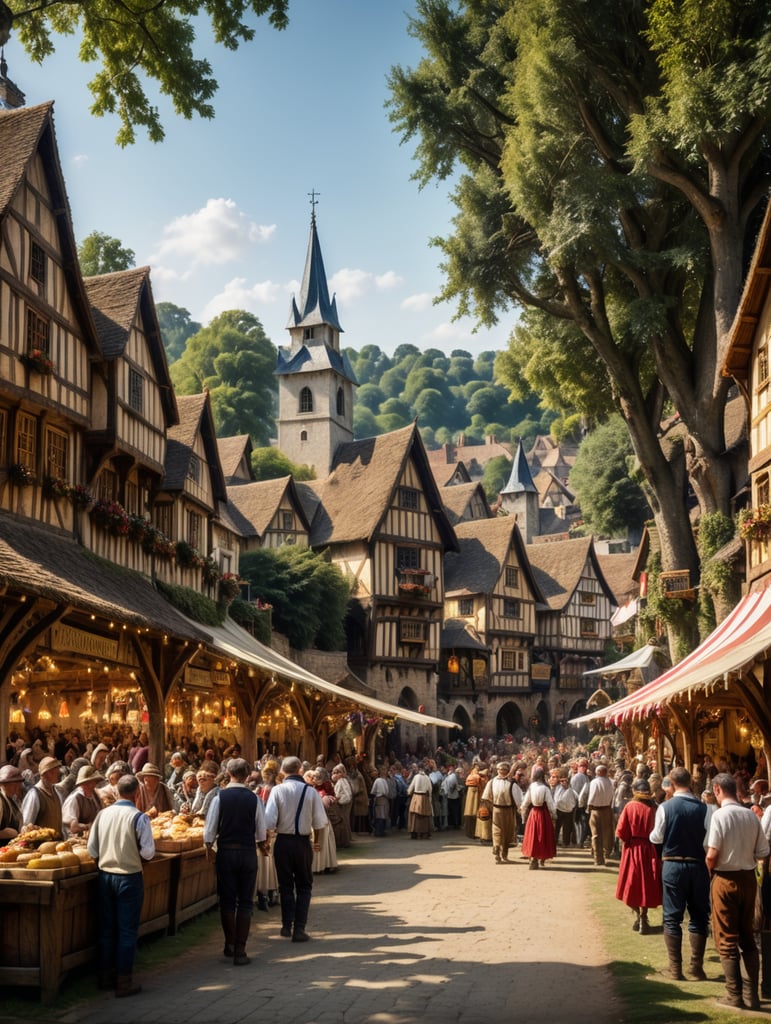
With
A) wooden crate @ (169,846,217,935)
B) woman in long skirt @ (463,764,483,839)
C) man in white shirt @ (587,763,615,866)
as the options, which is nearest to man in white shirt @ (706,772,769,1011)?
wooden crate @ (169,846,217,935)

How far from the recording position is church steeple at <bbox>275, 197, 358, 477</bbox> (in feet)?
181

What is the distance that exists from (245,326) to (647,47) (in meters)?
53.2

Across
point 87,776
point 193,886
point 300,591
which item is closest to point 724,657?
point 193,886

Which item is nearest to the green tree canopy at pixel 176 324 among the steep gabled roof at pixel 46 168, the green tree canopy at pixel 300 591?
the green tree canopy at pixel 300 591

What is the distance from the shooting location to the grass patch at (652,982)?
7.54 meters

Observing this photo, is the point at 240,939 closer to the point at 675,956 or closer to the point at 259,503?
the point at 675,956

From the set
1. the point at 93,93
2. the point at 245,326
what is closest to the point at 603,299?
the point at 93,93

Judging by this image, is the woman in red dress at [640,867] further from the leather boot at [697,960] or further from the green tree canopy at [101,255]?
the green tree canopy at [101,255]

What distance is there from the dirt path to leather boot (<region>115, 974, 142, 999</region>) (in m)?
0.11

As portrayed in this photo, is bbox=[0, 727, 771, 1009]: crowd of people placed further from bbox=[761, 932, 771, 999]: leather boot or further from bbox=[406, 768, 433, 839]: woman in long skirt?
bbox=[406, 768, 433, 839]: woman in long skirt

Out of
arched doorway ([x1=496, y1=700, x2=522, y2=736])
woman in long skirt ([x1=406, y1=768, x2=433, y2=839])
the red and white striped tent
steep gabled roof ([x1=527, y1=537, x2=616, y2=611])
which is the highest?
steep gabled roof ([x1=527, y1=537, x2=616, y2=611])

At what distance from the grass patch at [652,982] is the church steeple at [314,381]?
4337 centimetres

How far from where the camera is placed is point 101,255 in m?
45.6

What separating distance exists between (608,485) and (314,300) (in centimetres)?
1897
